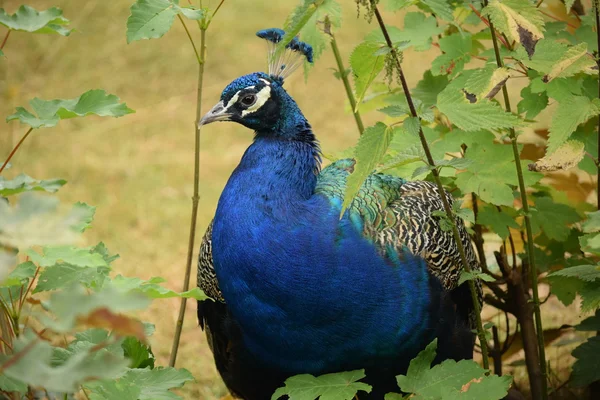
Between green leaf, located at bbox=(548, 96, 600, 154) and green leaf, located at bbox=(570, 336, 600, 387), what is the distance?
786 mm

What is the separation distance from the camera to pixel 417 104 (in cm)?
175

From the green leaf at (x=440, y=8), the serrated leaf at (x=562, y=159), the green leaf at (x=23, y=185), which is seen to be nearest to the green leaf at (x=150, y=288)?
the green leaf at (x=23, y=185)

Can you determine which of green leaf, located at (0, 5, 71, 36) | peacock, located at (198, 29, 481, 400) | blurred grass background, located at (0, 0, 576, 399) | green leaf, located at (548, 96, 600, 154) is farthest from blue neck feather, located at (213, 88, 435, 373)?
blurred grass background, located at (0, 0, 576, 399)

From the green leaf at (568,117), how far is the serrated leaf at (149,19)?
86 centimetres

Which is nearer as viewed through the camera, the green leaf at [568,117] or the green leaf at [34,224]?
the green leaf at [34,224]

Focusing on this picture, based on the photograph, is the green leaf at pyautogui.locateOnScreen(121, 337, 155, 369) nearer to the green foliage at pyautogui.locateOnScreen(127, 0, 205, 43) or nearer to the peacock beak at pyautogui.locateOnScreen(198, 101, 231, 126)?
the peacock beak at pyautogui.locateOnScreen(198, 101, 231, 126)

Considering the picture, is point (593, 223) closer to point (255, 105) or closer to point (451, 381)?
point (451, 381)

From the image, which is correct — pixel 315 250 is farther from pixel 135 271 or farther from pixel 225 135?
pixel 225 135

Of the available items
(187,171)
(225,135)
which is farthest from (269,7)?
(187,171)

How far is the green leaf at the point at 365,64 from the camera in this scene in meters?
1.59

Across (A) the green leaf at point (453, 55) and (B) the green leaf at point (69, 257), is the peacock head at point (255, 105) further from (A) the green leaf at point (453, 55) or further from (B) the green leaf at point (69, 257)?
(B) the green leaf at point (69, 257)

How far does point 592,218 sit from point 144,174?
365 cm

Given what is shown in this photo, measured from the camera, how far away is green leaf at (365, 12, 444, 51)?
2273 mm

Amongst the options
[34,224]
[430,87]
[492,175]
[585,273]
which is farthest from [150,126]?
[34,224]
